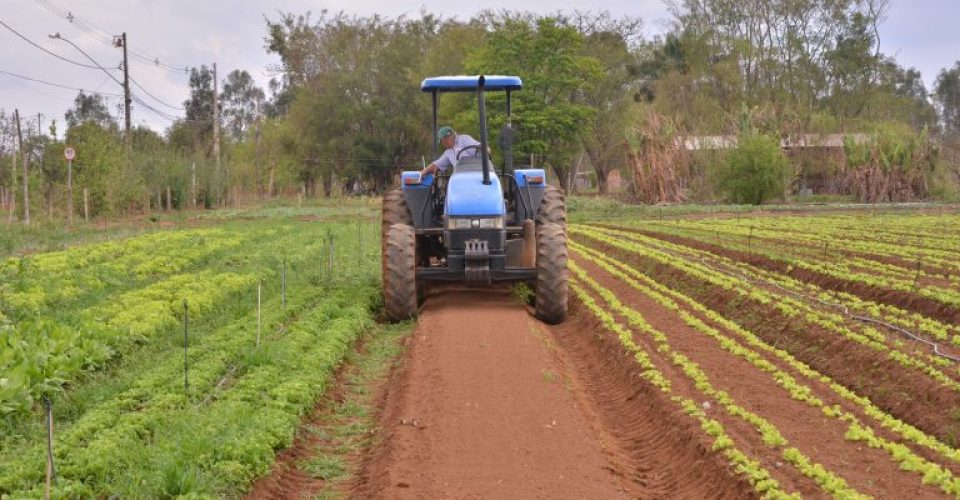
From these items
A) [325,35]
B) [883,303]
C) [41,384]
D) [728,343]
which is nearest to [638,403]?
[728,343]

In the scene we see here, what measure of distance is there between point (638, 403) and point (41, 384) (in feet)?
16.3

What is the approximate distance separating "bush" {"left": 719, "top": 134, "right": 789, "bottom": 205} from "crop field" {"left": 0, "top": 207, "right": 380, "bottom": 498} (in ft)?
86.3

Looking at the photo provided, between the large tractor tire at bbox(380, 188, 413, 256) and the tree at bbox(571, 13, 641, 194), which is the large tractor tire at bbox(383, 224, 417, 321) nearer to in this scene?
the large tractor tire at bbox(380, 188, 413, 256)

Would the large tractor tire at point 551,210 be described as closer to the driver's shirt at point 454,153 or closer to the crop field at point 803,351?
the driver's shirt at point 454,153

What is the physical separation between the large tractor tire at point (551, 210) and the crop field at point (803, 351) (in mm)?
1255

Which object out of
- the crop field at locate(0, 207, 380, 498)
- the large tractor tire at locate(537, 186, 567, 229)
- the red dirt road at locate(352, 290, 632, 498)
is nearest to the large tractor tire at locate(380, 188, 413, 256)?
the crop field at locate(0, 207, 380, 498)

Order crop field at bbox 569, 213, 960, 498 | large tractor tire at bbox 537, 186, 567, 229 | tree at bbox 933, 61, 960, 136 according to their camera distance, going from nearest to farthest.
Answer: crop field at bbox 569, 213, 960, 498 < large tractor tire at bbox 537, 186, 567, 229 < tree at bbox 933, 61, 960, 136

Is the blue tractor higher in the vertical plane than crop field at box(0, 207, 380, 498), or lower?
higher

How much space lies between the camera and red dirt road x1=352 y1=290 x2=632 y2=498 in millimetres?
6531

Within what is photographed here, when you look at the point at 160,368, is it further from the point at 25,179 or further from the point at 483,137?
the point at 25,179

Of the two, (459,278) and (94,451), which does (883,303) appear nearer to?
(459,278)

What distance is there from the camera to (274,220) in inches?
1446

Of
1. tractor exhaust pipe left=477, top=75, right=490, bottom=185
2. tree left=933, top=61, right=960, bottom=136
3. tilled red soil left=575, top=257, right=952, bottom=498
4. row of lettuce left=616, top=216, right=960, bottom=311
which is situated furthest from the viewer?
tree left=933, top=61, right=960, bottom=136

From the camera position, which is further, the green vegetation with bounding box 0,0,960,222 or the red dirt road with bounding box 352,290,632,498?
the green vegetation with bounding box 0,0,960,222
